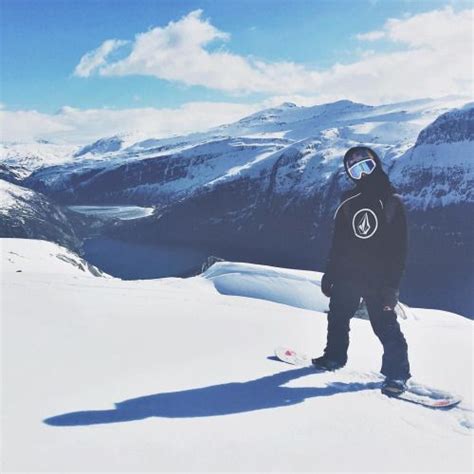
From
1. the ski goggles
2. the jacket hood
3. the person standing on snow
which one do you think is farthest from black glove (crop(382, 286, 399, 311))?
the ski goggles

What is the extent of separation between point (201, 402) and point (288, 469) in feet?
4.84

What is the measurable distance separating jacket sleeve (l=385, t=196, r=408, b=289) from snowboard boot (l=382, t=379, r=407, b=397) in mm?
1173

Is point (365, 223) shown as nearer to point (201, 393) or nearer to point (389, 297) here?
point (389, 297)

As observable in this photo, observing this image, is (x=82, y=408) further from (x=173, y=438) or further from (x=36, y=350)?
(x=36, y=350)

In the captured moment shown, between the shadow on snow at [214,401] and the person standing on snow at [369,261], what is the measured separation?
2.10 ft

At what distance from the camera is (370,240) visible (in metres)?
6.79

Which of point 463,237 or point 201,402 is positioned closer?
point 201,402

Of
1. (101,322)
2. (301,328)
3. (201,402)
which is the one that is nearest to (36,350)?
(101,322)

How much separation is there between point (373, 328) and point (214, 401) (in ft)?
8.62

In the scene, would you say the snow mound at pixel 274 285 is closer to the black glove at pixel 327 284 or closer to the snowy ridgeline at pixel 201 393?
the snowy ridgeline at pixel 201 393

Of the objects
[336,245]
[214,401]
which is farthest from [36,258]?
[214,401]

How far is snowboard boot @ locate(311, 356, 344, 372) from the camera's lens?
6.89 m

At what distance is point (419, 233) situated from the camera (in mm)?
199875

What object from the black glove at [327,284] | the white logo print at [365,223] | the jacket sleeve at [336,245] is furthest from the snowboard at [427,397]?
the white logo print at [365,223]
